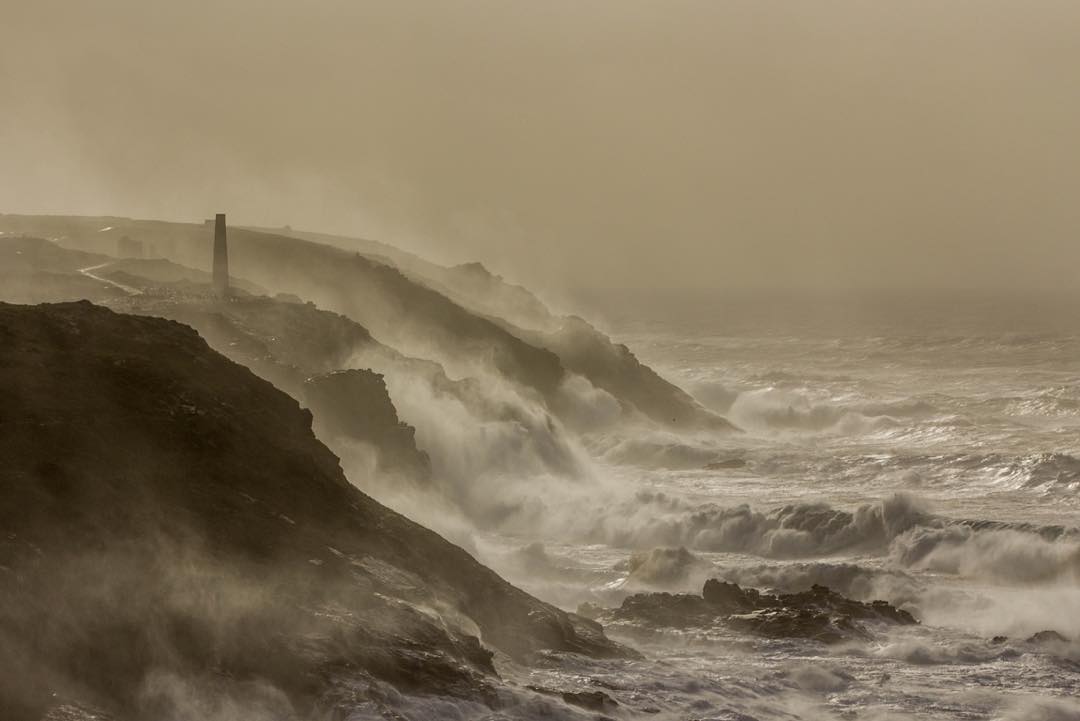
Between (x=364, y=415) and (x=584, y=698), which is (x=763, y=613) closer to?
(x=584, y=698)

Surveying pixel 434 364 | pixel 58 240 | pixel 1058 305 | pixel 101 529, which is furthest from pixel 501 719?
pixel 1058 305

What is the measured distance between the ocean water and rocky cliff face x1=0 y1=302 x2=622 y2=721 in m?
1.53

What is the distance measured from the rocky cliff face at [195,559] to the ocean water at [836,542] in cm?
153

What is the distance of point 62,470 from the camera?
782 inches

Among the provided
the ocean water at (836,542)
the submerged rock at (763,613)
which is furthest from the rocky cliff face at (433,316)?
the submerged rock at (763,613)

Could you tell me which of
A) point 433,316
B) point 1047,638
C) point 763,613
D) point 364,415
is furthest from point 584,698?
point 433,316

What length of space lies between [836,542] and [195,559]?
67.5ft

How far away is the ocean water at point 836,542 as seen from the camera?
22.9 m

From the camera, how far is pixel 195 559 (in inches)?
764

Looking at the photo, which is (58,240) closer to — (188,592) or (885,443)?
(885,443)

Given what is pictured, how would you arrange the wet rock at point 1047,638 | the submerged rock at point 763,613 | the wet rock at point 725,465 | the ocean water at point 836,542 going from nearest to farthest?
the ocean water at point 836,542 → the submerged rock at point 763,613 → the wet rock at point 1047,638 → the wet rock at point 725,465

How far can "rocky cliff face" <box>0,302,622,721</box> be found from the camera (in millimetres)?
17438

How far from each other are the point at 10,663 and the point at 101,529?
9.96 ft

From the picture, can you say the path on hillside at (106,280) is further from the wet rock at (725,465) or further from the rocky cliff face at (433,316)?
the wet rock at (725,465)
